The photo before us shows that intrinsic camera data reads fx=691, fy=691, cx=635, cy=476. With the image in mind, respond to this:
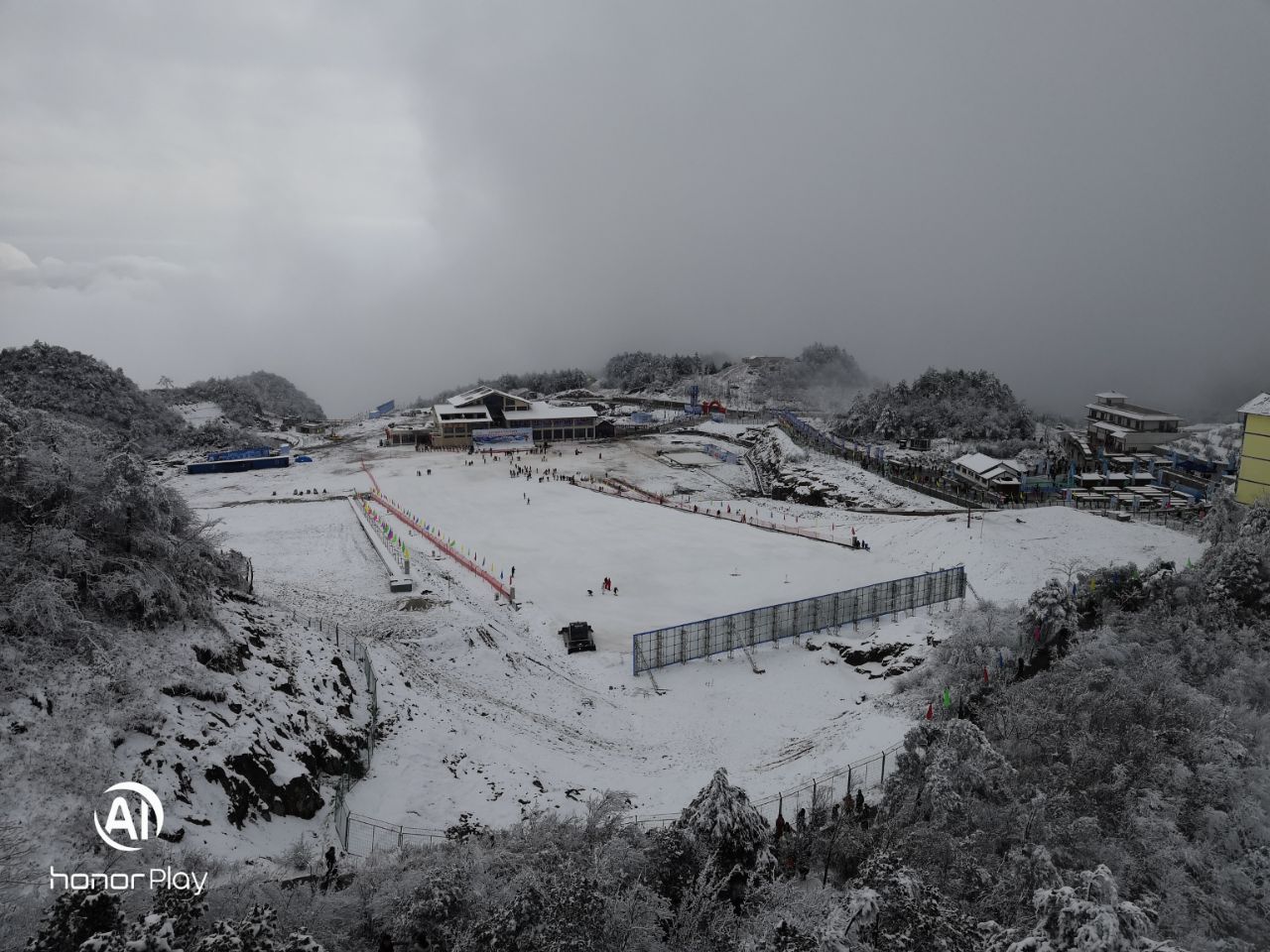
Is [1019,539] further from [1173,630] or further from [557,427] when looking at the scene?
[557,427]

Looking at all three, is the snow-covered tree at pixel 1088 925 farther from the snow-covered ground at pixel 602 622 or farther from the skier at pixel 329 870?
the skier at pixel 329 870

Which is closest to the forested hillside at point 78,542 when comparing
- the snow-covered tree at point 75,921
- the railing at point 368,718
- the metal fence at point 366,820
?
the railing at point 368,718

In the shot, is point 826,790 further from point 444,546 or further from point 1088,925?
point 444,546

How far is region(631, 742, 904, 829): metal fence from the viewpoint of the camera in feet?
52.4

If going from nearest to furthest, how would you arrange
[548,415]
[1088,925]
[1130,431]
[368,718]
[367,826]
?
[1088,925] → [367,826] → [368,718] → [1130,431] → [548,415]

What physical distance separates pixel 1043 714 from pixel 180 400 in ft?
361

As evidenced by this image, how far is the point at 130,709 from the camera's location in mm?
12938

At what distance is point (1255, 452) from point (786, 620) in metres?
23.5

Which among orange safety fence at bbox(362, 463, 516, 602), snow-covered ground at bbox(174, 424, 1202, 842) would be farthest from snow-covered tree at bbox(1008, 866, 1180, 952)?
orange safety fence at bbox(362, 463, 516, 602)

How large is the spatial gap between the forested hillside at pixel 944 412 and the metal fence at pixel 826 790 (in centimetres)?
5626

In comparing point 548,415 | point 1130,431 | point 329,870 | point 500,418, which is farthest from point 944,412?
point 329,870

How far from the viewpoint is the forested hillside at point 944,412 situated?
6744 centimetres

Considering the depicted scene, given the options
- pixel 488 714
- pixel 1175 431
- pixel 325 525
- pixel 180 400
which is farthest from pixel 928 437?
pixel 180 400

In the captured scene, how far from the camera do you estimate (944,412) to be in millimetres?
70625
